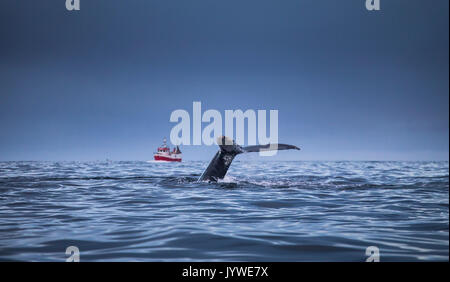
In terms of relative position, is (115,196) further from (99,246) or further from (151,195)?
(99,246)

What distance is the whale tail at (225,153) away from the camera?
15.1 meters

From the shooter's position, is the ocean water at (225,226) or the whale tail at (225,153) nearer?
the ocean water at (225,226)

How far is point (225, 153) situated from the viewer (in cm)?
1636

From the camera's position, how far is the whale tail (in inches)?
595

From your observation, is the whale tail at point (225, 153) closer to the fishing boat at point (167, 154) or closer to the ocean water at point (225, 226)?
the ocean water at point (225, 226)

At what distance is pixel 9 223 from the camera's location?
8414mm

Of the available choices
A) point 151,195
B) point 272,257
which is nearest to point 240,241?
point 272,257

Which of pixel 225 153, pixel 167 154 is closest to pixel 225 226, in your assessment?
pixel 225 153

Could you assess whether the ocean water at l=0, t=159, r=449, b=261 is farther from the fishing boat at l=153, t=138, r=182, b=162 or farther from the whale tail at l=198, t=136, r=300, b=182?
the fishing boat at l=153, t=138, r=182, b=162

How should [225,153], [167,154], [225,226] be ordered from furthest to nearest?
[167,154], [225,153], [225,226]

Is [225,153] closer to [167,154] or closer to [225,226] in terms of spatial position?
[225,226]

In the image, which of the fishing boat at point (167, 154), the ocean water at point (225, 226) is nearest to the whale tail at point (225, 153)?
the ocean water at point (225, 226)

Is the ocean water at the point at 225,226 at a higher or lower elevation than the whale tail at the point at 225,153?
lower
